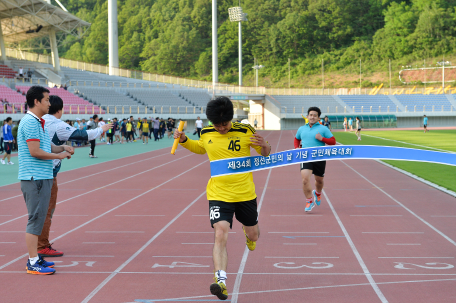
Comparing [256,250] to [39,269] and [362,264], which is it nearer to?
[362,264]

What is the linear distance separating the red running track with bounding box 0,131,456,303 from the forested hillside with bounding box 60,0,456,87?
98595 millimetres

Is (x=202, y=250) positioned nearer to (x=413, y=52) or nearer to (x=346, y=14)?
(x=413, y=52)

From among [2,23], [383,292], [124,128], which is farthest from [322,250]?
[2,23]

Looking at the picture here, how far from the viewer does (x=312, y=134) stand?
973 centimetres

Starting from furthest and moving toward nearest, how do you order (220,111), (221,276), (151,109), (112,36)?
1. (112,36)
2. (151,109)
3. (220,111)
4. (221,276)

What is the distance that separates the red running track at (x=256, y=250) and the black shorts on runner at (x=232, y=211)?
2.45 ft

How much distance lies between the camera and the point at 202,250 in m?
7.11

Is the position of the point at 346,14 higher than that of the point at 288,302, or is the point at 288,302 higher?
the point at 346,14

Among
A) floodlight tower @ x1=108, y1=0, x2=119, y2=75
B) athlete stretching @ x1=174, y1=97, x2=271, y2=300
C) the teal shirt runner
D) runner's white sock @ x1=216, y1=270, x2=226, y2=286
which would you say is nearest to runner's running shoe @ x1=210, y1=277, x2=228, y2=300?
runner's white sock @ x1=216, y1=270, x2=226, y2=286

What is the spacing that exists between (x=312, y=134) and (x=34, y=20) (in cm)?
5244

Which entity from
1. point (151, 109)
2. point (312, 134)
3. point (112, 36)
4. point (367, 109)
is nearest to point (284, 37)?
point (367, 109)

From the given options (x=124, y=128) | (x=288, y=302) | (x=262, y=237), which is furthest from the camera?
(x=124, y=128)

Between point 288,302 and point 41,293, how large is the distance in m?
2.54

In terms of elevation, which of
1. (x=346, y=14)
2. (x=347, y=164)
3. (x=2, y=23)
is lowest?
(x=347, y=164)
